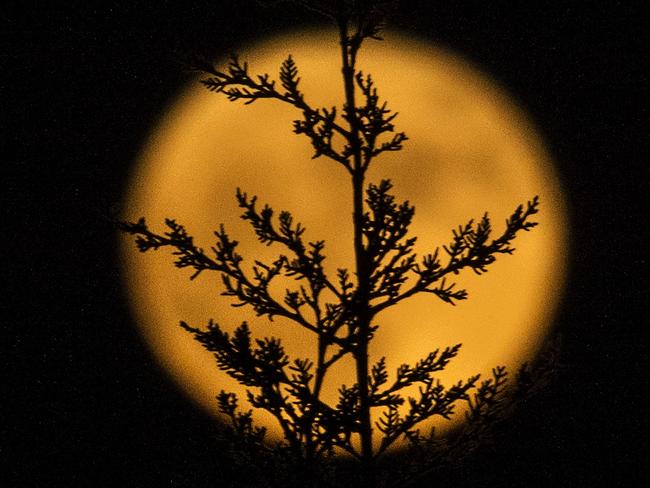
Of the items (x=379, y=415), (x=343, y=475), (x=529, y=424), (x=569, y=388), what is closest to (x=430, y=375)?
(x=379, y=415)

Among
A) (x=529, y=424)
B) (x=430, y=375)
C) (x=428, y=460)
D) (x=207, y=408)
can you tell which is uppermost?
(x=207, y=408)

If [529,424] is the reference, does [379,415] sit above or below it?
below

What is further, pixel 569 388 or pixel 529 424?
pixel 569 388

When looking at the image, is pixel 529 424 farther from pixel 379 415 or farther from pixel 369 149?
pixel 369 149

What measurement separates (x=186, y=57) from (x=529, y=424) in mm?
7974

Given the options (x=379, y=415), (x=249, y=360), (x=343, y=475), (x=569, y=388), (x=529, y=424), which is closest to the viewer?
(x=249, y=360)

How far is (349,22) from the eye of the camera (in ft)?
21.4

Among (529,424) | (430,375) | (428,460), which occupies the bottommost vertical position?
(428,460)

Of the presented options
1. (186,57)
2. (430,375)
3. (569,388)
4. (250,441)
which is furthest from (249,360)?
(569,388)

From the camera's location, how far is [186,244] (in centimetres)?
600

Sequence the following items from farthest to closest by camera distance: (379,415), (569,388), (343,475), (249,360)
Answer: (569,388) < (343,475) < (379,415) < (249,360)

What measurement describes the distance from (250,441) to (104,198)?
6.15 ft

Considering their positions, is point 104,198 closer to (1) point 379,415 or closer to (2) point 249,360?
(2) point 249,360

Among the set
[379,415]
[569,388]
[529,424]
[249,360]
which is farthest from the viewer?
[569,388]
